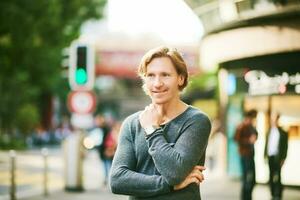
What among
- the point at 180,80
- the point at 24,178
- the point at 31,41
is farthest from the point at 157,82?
the point at 31,41

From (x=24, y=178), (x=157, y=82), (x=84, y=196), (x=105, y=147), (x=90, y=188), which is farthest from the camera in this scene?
(x=24, y=178)

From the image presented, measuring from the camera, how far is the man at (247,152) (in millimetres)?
11055

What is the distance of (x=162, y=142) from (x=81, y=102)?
11489 millimetres

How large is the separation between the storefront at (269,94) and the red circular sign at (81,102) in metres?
4.09

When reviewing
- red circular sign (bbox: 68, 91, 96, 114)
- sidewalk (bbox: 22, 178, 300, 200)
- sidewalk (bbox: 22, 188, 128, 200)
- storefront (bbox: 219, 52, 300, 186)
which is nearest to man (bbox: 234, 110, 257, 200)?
sidewalk (bbox: 22, 178, 300, 200)

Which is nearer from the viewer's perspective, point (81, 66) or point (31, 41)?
point (81, 66)

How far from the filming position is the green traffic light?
1398cm

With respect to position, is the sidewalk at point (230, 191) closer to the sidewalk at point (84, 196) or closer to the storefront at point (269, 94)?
the storefront at point (269, 94)

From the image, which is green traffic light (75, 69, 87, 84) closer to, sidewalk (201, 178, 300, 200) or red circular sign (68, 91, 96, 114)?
red circular sign (68, 91, 96, 114)

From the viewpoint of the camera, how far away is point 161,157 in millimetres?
2721

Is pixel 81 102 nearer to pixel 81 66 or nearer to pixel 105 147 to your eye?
pixel 81 66

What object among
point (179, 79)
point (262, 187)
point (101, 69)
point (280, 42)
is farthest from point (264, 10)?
point (101, 69)

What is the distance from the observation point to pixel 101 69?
219 ft

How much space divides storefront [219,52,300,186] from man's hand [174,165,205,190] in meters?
12.1
